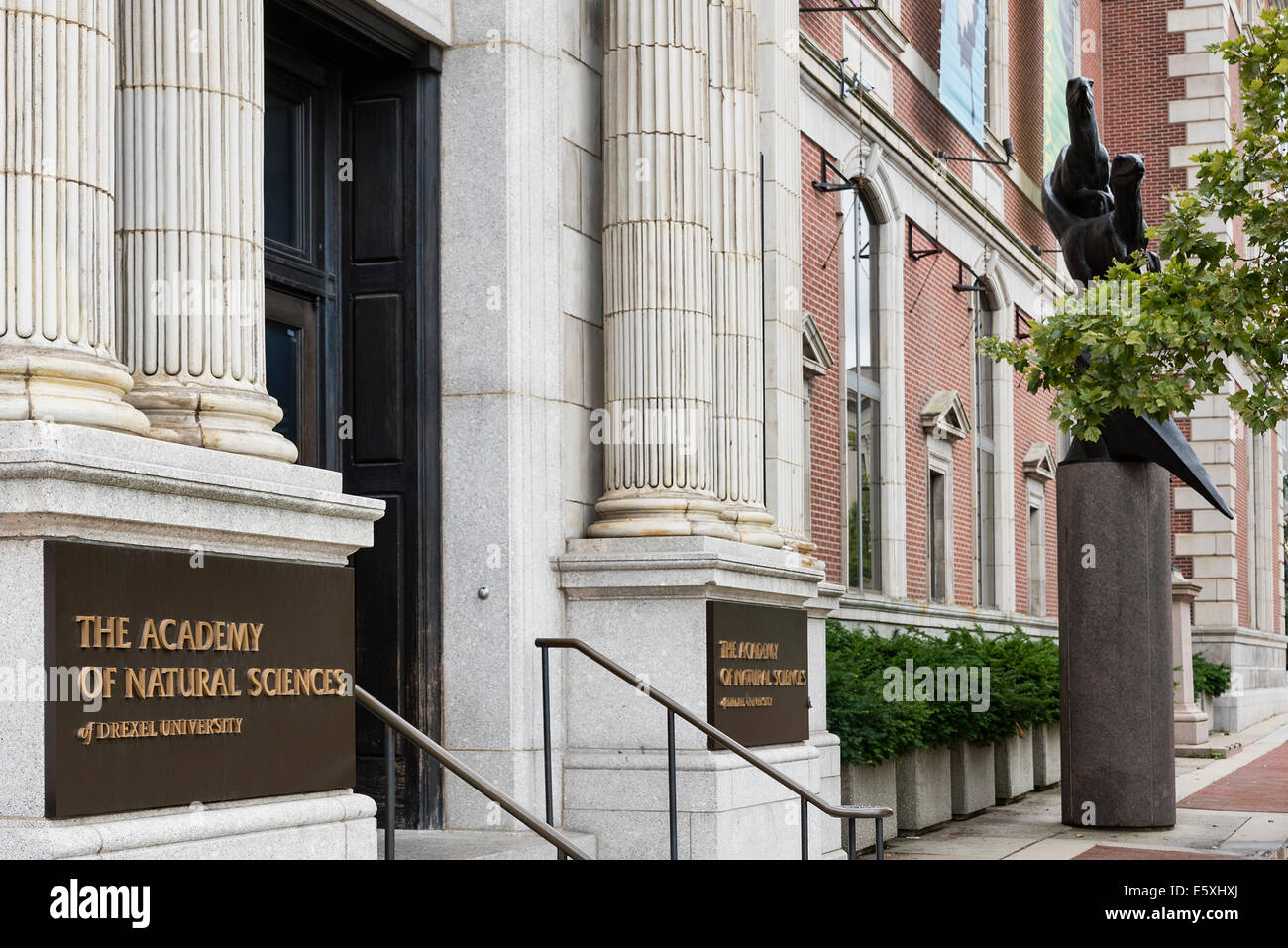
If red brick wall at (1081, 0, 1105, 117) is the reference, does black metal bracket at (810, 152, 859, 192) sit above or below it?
below

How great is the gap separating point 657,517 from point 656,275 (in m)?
1.47

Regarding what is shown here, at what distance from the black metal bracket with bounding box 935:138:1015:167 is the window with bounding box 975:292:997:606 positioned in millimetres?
1937

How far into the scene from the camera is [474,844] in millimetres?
9281

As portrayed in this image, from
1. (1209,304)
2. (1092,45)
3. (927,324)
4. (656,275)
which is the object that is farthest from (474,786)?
(1092,45)

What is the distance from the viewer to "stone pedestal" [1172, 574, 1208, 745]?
2662 cm

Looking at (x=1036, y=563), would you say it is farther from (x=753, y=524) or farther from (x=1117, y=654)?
(x=753, y=524)

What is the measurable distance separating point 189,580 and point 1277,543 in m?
43.4

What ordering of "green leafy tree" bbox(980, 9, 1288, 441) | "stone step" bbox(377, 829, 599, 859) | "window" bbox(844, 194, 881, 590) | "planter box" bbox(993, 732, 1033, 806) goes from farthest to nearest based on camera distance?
"window" bbox(844, 194, 881, 590) → "planter box" bbox(993, 732, 1033, 806) → "green leafy tree" bbox(980, 9, 1288, 441) → "stone step" bbox(377, 829, 599, 859)

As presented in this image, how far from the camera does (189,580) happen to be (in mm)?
6207

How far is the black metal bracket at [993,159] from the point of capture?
76.0 feet

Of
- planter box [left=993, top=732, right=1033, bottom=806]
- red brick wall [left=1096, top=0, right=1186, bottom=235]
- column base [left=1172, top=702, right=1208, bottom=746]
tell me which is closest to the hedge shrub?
planter box [left=993, top=732, right=1033, bottom=806]

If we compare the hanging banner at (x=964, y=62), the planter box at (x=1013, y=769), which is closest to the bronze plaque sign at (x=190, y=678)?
the planter box at (x=1013, y=769)

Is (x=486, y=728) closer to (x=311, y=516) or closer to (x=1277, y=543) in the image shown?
(x=311, y=516)

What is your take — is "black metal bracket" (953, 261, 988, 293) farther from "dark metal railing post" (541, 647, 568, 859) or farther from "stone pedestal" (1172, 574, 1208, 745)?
"dark metal railing post" (541, 647, 568, 859)
